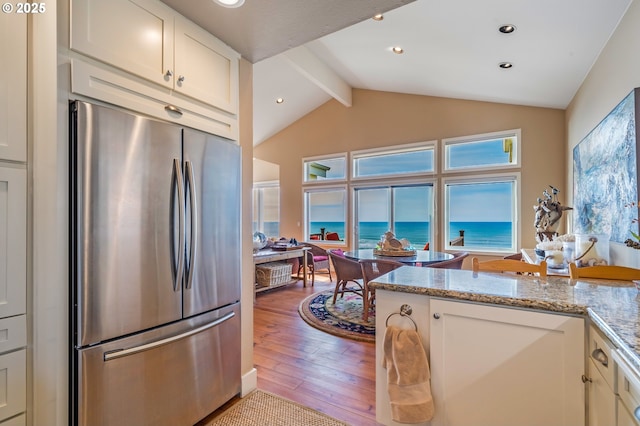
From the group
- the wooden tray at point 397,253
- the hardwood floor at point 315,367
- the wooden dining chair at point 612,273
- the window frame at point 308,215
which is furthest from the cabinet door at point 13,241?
the window frame at point 308,215

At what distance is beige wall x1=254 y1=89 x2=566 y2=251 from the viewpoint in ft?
15.9

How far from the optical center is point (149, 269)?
1506 millimetres

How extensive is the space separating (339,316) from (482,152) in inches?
158

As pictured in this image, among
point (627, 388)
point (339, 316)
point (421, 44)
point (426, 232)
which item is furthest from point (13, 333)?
point (426, 232)

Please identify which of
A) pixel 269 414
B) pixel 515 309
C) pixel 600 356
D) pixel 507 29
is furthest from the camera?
pixel 507 29

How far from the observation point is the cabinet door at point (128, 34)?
1.32 m

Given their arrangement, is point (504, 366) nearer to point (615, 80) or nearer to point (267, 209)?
point (615, 80)

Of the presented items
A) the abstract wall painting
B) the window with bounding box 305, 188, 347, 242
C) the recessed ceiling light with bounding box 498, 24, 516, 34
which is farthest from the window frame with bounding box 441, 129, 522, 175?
the recessed ceiling light with bounding box 498, 24, 516, 34

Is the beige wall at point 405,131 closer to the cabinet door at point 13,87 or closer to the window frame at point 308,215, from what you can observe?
the window frame at point 308,215

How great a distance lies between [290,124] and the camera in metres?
7.65

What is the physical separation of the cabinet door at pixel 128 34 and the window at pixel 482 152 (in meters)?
5.24

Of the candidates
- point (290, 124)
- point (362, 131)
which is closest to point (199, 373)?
point (362, 131)

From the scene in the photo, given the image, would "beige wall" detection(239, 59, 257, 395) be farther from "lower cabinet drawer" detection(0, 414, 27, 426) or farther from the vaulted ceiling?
"lower cabinet drawer" detection(0, 414, 27, 426)

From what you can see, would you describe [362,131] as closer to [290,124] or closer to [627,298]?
[290,124]
